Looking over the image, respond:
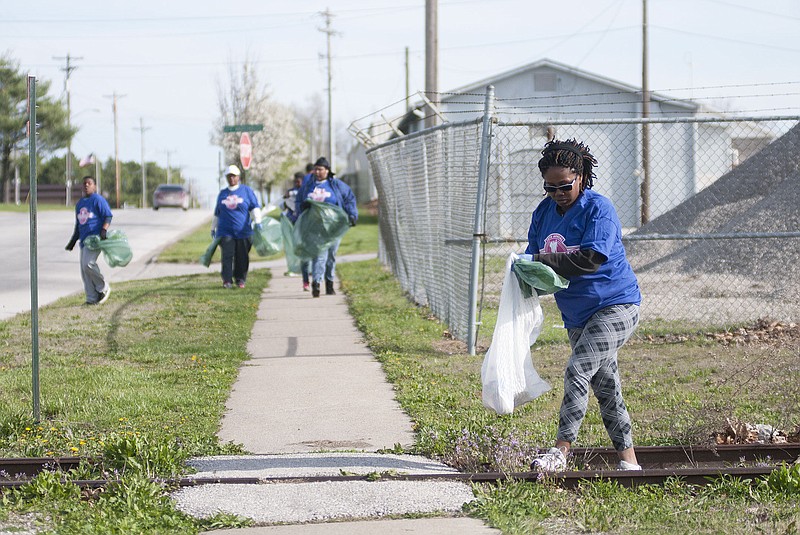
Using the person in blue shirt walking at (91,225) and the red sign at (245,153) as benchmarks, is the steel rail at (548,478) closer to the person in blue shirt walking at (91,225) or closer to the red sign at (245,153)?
the person in blue shirt walking at (91,225)

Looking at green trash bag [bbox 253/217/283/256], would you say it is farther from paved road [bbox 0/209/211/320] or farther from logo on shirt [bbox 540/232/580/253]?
logo on shirt [bbox 540/232/580/253]

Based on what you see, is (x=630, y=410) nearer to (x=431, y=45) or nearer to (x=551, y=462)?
(x=551, y=462)

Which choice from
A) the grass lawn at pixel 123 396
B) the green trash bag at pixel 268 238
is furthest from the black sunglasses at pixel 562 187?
the green trash bag at pixel 268 238

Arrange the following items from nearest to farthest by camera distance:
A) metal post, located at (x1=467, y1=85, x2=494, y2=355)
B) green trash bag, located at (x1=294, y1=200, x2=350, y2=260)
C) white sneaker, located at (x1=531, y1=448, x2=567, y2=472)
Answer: white sneaker, located at (x1=531, y1=448, x2=567, y2=472), metal post, located at (x1=467, y1=85, x2=494, y2=355), green trash bag, located at (x1=294, y1=200, x2=350, y2=260)

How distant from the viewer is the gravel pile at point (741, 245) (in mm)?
11305

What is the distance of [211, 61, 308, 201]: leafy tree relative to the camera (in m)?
42.5

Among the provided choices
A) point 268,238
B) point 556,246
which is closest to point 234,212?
point 268,238

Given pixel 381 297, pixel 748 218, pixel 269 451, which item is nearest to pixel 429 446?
pixel 269 451

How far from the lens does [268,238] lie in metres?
15.5

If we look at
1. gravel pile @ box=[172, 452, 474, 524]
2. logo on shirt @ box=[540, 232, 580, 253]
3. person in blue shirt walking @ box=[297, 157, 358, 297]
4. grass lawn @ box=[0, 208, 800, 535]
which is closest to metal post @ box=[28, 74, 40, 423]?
grass lawn @ box=[0, 208, 800, 535]

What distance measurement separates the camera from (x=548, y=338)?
10203 millimetres

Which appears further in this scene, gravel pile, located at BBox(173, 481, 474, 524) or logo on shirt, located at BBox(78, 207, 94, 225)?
logo on shirt, located at BBox(78, 207, 94, 225)

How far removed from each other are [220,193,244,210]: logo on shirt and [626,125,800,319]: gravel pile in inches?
220

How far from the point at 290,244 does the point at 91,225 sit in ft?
8.66
